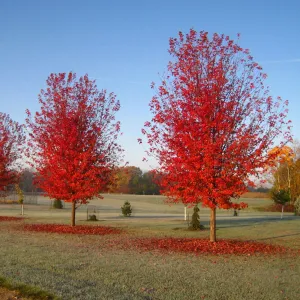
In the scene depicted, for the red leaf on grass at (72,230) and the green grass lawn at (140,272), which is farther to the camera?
the red leaf on grass at (72,230)

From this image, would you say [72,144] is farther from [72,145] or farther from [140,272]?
[140,272]

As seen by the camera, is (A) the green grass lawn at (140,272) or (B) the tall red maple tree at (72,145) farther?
(B) the tall red maple tree at (72,145)

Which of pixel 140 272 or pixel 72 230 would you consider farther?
pixel 72 230

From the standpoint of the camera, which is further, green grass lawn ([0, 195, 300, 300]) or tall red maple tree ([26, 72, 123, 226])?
tall red maple tree ([26, 72, 123, 226])

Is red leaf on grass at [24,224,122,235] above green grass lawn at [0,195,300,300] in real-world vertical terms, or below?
below

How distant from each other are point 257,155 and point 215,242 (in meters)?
3.77

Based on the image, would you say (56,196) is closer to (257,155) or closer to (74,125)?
(74,125)

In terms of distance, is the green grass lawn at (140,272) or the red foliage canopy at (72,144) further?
the red foliage canopy at (72,144)

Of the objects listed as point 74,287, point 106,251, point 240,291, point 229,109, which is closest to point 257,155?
point 229,109

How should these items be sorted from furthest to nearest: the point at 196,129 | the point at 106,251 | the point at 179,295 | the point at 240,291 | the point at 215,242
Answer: the point at 215,242 → the point at 196,129 → the point at 106,251 → the point at 240,291 → the point at 179,295

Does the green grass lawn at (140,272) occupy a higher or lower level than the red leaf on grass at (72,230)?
higher

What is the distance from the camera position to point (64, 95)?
67.7 ft

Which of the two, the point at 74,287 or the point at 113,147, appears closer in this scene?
the point at 74,287

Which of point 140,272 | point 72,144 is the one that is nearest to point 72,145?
point 72,144
